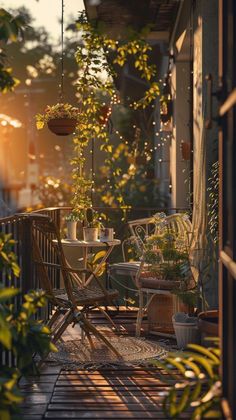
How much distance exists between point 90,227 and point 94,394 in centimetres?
248

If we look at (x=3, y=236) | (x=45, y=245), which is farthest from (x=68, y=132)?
(x=3, y=236)

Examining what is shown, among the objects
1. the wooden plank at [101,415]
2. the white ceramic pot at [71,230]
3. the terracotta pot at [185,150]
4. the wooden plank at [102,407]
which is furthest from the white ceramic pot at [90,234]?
the wooden plank at [101,415]

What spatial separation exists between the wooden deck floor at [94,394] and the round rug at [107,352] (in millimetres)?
197

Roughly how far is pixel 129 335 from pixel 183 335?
2.40 ft

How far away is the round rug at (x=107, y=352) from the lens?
18.6 ft

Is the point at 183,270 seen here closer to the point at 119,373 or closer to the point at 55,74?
the point at 119,373

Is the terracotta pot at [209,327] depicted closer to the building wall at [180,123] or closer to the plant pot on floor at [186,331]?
the plant pot on floor at [186,331]

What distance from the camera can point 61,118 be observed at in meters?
7.34

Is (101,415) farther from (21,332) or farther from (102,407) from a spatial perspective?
(21,332)

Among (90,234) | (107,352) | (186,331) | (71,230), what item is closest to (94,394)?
(107,352)

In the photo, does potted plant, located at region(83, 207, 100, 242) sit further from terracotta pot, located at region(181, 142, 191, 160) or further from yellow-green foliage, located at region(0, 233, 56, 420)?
yellow-green foliage, located at region(0, 233, 56, 420)

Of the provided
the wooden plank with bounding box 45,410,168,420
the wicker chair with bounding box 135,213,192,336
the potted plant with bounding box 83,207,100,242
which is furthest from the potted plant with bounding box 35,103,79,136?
the wooden plank with bounding box 45,410,168,420

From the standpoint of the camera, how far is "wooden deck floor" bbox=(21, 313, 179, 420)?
442 cm

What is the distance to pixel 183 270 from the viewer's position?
6.39 meters
